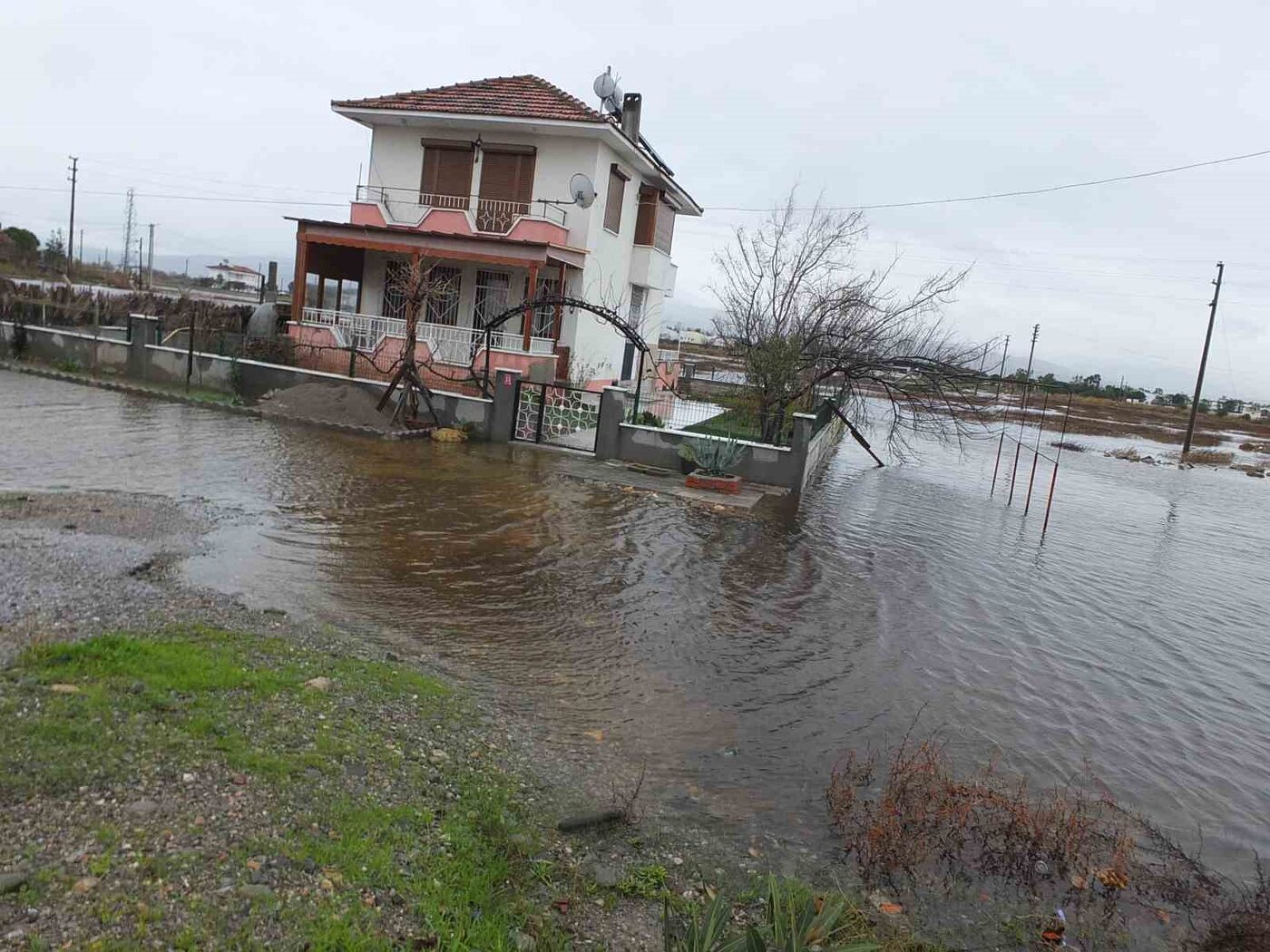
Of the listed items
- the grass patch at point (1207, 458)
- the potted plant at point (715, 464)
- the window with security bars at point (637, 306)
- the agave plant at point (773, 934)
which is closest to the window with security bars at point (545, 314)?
the window with security bars at point (637, 306)

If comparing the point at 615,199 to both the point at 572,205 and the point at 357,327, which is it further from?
the point at 357,327

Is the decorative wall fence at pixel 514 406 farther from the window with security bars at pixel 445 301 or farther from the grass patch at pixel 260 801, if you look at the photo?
the grass patch at pixel 260 801

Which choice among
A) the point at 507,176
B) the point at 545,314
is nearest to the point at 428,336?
the point at 545,314

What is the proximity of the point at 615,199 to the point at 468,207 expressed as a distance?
4453 mm

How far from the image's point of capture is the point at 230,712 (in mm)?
5348

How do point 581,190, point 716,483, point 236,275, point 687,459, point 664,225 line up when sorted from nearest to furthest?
1. point 716,483
2. point 687,459
3. point 581,190
4. point 664,225
5. point 236,275

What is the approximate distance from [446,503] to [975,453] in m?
27.8

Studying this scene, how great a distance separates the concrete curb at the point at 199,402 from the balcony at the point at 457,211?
7.86 metres

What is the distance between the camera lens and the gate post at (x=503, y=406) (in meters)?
19.2

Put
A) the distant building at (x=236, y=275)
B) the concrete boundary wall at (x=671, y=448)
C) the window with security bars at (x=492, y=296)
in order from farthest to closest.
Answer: the distant building at (x=236, y=275) < the window with security bars at (x=492, y=296) < the concrete boundary wall at (x=671, y=448)

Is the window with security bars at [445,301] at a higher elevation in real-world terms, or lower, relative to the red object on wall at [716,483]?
higher

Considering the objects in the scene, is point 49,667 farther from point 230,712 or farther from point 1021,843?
point 1021,843

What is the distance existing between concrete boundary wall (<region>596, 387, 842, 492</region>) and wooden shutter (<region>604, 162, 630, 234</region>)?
32.5 ft

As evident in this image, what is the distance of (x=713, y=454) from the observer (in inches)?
682
